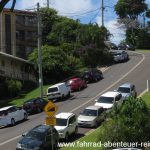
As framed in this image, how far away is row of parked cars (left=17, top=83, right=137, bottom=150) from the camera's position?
2884 centimetres

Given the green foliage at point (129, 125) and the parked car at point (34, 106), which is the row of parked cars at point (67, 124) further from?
the parked car at point (34, 106)

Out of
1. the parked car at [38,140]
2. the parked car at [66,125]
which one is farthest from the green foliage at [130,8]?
the parked car at [38,140]

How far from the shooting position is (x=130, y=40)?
10888cm

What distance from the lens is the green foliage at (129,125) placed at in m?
26.9

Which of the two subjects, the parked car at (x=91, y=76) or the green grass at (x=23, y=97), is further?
the parked car at (x=91, y=76)

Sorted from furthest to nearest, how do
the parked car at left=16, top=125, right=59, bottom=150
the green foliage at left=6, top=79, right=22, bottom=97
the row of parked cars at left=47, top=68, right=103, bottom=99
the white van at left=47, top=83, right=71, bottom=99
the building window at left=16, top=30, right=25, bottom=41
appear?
the building window at left=16, top=30, right=25, bottom=41
the green foliage at left=6, top=79, right=22, bottom=97
the row of parked cars at left=47, top=68, right=103, bottom=99
the white van at left=47, top=83, right=71, bottom=99
the parked car at left=16, top=125, right=59, bottom=150

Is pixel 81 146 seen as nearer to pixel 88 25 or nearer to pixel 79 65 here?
pixel 79 65

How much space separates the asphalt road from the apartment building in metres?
10.9

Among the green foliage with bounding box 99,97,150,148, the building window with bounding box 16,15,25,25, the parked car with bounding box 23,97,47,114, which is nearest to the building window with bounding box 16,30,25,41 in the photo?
the building window with bounding box 16,15,25,25

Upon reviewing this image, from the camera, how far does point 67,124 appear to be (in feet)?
111

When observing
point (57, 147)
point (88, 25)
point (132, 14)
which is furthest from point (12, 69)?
point (132, 14)

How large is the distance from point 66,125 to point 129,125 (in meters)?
7.15

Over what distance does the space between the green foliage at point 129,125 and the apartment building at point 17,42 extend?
35875 millimetres

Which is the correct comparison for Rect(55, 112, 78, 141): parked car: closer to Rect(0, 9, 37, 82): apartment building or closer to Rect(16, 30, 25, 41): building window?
Rect(0, 9, 37, 82): apartment building
